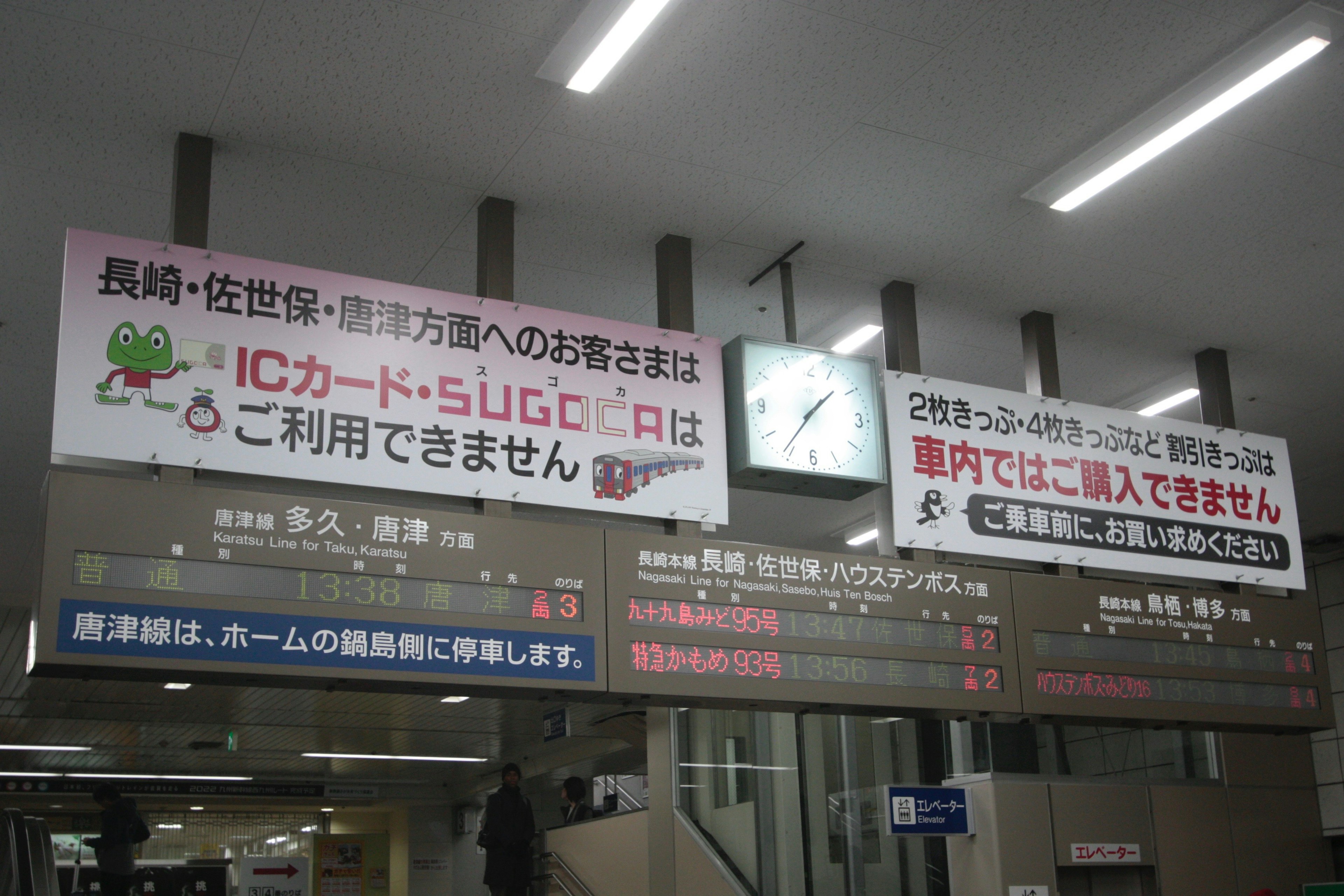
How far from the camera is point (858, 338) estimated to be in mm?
6504

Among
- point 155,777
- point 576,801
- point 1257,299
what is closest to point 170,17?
point 1257,299

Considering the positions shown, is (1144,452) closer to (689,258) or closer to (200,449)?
(689,258)

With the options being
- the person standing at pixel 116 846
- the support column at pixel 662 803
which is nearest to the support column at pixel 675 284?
the support column at pixel 662 803

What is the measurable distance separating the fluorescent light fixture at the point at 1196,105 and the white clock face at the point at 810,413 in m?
1.15

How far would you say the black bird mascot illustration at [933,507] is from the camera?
5586 millimetres

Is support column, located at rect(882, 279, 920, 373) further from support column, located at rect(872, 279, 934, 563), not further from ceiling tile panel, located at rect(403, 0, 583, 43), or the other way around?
ceiling tile panel, located at rect(403, 0, 583, 43)

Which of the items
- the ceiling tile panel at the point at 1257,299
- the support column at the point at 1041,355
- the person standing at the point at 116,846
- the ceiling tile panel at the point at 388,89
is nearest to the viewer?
the ceiling tile panel at the point at 388,89

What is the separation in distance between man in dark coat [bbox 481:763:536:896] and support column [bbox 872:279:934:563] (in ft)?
13.2

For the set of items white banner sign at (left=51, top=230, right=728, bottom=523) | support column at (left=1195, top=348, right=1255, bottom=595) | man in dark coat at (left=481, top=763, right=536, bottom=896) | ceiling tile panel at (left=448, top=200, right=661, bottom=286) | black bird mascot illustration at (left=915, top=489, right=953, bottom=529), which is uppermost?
ceiling tile panel at (left=448, top=200, right=661, bottom=286)

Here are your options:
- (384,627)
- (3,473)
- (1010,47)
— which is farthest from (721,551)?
(3,473)

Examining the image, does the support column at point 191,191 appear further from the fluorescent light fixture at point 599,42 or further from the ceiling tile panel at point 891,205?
the ceiling tile panel at point 891,205

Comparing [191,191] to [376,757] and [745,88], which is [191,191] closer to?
[745,88]

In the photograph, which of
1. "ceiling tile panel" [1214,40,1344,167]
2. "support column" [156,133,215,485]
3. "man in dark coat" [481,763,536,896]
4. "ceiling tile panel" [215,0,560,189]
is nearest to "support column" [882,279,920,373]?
"ceiling tile panel" [1214,40,1344,167]

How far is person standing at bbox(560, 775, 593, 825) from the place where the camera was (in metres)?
10.1
